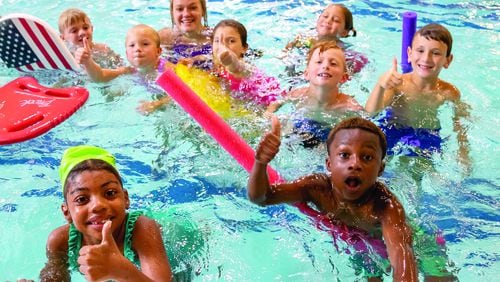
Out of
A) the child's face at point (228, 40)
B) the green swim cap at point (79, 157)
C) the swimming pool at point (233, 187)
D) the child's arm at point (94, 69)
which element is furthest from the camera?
the child's face at point (228, 40)

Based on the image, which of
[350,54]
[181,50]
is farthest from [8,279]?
[350,54]

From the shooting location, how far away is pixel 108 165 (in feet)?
7.62

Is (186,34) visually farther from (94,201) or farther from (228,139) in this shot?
(94,201)

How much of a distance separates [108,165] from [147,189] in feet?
4.07

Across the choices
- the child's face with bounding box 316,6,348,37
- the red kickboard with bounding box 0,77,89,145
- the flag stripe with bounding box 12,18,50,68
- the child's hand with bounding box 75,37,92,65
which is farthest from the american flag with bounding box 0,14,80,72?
the child's face with bounding box 316,6,348,37

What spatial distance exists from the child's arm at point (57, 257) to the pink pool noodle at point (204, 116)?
0.77m

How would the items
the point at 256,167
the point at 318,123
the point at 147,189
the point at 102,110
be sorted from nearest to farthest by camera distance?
the point at 256,167, the point at 147,189, the point at 318,123, the point at 102,110

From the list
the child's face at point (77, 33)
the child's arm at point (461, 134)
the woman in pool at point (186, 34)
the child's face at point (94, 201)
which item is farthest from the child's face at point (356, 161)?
the child's face at point (77, 33)

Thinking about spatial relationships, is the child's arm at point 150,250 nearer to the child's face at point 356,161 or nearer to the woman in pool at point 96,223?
the woman in pool at point 96,223

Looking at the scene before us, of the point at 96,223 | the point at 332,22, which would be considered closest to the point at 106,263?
the point at 96,223

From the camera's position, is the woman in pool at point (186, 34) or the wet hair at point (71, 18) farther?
the woman in pool at point (186, 34)

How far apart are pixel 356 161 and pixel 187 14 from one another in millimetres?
3003

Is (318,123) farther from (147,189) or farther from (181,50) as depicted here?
(181,50)

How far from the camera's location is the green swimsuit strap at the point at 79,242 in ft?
7.72
